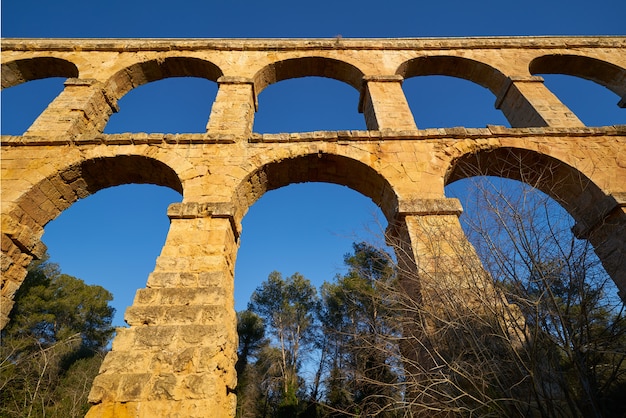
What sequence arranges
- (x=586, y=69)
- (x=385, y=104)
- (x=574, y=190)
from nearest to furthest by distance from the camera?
1. (x=574, y=190)
2. (x=385, y=104)
3. (x=586, y=69)

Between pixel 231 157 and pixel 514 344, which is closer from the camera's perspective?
pixel 514 344

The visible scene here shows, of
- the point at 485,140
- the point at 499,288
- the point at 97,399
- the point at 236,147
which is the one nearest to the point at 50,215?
the point at 236,147

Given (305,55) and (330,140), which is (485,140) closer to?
(330,140)

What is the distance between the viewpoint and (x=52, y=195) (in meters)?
5.29

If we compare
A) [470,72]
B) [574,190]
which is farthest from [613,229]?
[470,72]

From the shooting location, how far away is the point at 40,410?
12.4 metres

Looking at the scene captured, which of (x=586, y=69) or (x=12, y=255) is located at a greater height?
(x=586, y=69)

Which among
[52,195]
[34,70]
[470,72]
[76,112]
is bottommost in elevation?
[52,195]

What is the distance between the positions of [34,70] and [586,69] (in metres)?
13.6

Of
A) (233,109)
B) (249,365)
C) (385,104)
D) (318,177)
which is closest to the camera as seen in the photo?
(318,177)

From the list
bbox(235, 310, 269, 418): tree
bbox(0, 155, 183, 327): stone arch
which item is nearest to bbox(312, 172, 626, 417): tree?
bbox(0, 155, 183, 327): stone arch

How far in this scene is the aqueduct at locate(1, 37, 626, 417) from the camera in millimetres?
3430

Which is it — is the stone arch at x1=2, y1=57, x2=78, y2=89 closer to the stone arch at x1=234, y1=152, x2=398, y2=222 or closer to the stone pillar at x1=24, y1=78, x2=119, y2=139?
the stone pillar at x1=24, y1=78, x2=119, y2=139

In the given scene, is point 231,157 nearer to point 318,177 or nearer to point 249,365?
point 318,177
